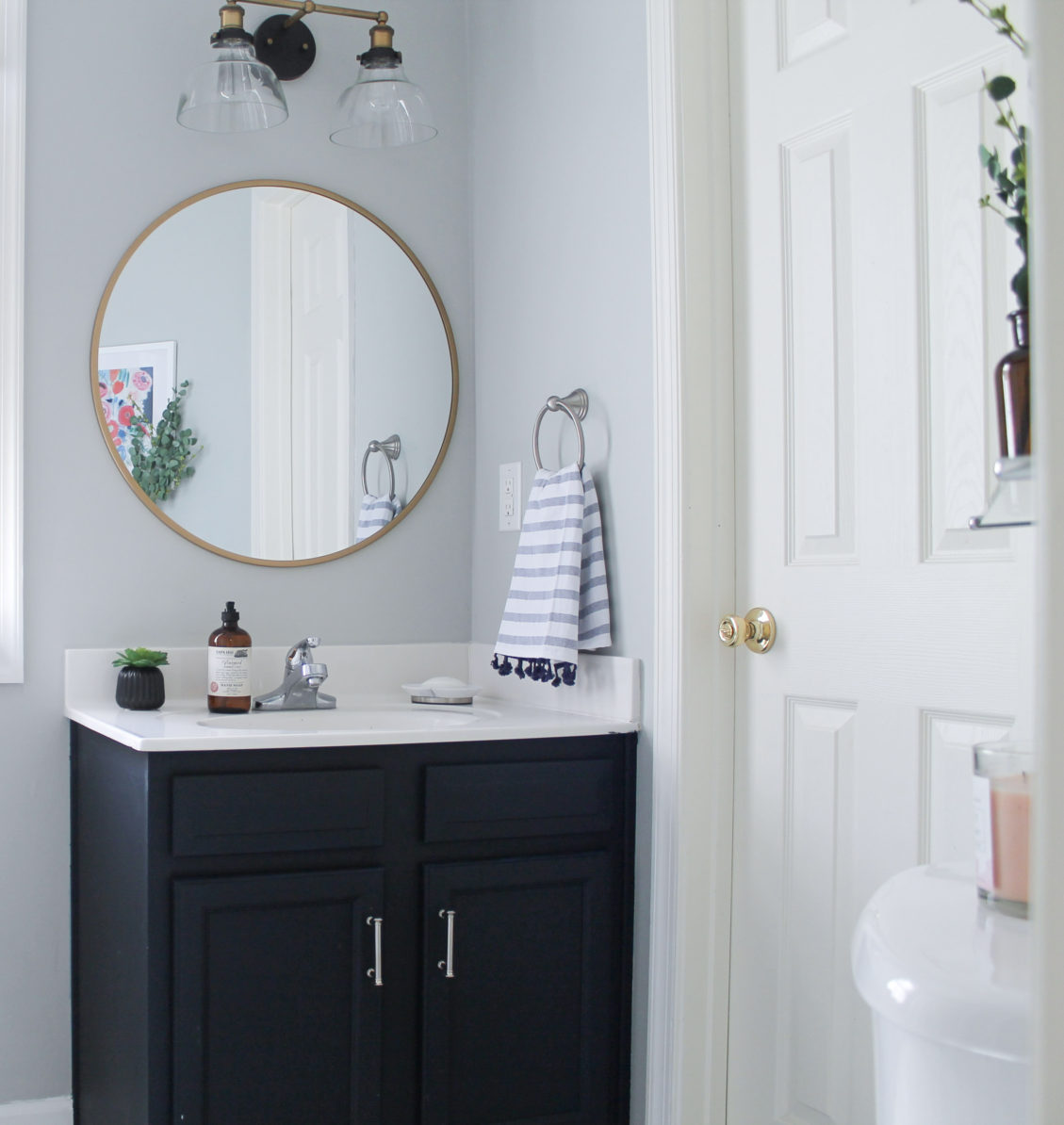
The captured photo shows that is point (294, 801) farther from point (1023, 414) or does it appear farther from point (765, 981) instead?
point (1023, 414)

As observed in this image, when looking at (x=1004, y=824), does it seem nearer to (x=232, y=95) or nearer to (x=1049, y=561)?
(x=1049, y=561)

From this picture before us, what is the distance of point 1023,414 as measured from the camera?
89cm

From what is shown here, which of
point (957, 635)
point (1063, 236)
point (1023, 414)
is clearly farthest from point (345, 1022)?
point (1063, 236)

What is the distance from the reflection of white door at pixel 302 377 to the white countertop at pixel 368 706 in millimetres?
257

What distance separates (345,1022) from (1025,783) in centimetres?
121

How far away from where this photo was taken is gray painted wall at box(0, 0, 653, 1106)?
78.2 inches

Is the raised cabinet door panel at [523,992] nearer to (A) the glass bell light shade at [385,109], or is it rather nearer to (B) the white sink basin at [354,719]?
(B) the white sink basin at [354,719]

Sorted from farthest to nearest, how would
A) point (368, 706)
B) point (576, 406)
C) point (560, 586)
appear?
point (368, 706)
point (576, 406)
point (560, 586)

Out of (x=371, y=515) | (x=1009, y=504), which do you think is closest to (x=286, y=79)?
(x=371, y=515)

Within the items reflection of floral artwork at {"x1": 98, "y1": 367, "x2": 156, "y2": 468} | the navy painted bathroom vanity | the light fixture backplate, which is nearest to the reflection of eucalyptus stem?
reflection of floral artwork at {"x1": 98, "y1": 367, "x2": 156, "y2": 468}

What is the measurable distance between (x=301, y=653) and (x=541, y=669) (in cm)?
48

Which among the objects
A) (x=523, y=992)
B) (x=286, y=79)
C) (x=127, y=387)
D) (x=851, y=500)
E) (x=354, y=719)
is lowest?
(x=523, y=992)

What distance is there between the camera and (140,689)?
2.11 metres

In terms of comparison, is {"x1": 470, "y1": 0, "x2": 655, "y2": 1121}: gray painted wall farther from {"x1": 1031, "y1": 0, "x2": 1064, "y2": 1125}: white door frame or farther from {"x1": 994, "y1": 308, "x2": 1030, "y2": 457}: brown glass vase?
{"x1": 1031, "y1": 0, "x2": 1064, "y2": 1125}: white door frame
